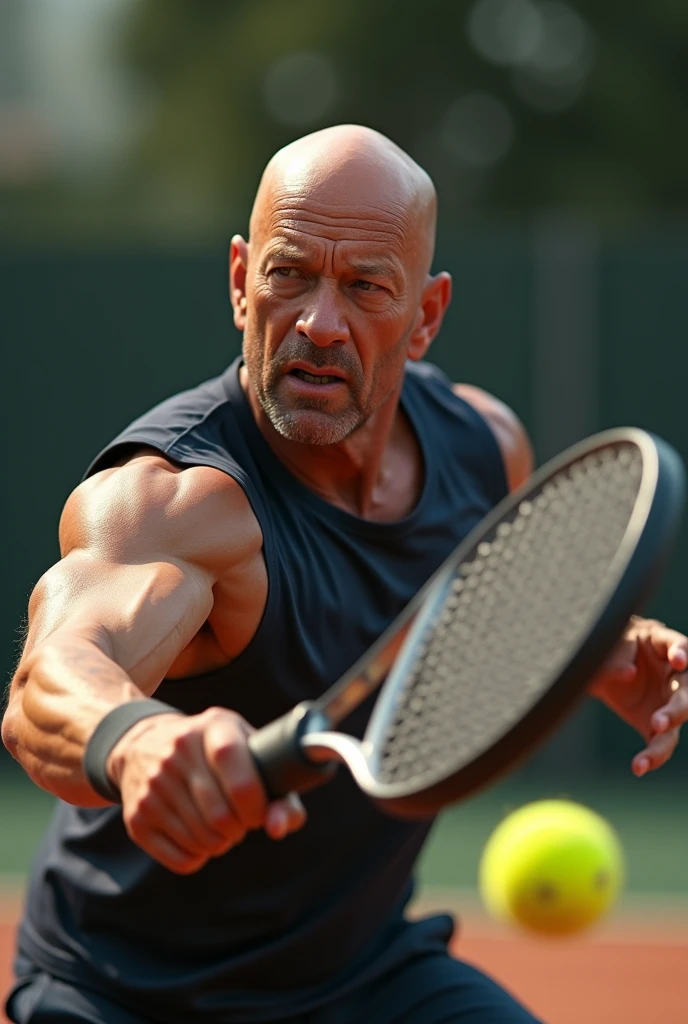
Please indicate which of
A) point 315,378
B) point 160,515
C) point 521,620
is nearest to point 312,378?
point 315,378

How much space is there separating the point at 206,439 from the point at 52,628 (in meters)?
0.56

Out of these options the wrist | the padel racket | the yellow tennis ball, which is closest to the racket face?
the padel racket

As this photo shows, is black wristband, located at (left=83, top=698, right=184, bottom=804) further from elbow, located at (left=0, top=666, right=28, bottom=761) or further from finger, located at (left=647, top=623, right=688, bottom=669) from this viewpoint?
finger, located at (left=647, top=623, right=688, bottom=669)

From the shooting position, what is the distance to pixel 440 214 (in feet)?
73.5

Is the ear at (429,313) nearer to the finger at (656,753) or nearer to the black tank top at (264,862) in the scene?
A: the black tank top at (264,862)

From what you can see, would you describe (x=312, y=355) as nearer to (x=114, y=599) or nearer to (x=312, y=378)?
(x=312, y=378)

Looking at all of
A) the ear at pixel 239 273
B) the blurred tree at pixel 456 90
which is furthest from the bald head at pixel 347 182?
the blurred tree at pixel 456 90

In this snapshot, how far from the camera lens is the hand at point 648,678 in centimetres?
302

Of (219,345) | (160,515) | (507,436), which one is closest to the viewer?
(160,515)

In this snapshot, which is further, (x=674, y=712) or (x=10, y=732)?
(x=674, y=712)

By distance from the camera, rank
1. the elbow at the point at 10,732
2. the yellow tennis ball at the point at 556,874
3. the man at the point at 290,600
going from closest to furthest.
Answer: the elbow at the point at 10,732
the man at the point at 290,600
the yellow tennis ball at the point at 556,874

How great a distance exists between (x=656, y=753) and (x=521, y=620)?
62 centimetres

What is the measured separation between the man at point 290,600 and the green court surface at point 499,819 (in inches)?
144

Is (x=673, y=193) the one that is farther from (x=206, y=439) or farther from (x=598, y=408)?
(x=206, y=439)
